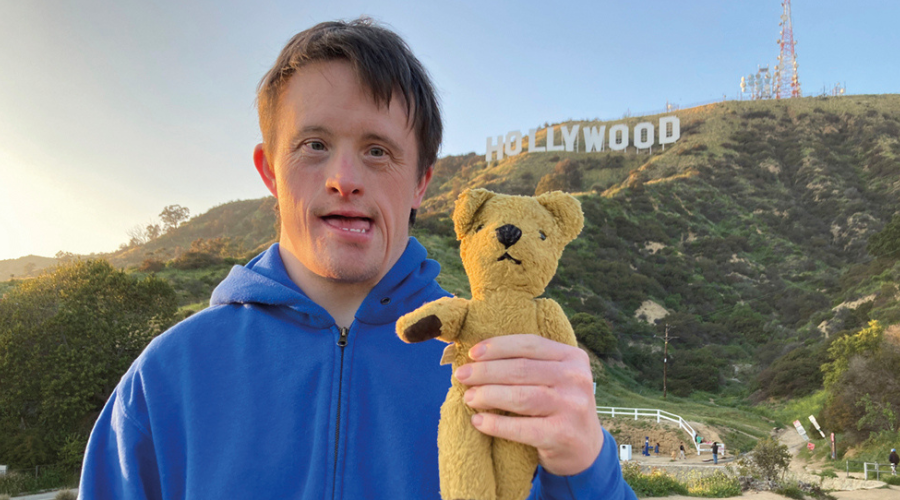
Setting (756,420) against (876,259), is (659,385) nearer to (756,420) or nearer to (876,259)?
(756,420)

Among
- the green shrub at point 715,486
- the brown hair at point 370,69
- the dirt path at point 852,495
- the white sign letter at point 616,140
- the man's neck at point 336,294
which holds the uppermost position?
the white sign letter at point 616,140

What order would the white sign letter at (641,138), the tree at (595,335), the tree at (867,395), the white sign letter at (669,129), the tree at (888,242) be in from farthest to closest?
the white sign letter at (641,138)
the white sign letter at (669,129)
the tree at (888,242)
the tree at (595,335)
the tree at (867,395)

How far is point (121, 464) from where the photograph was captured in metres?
1.62

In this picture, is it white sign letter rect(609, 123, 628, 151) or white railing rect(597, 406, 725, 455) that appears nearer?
white railing rect(597, 406, 725, 455)

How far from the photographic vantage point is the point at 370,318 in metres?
1.82

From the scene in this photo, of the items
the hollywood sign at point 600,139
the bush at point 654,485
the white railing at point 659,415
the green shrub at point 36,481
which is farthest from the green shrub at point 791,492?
the hollywood sign at point 600,139

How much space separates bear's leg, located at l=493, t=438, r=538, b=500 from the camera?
1214 mm

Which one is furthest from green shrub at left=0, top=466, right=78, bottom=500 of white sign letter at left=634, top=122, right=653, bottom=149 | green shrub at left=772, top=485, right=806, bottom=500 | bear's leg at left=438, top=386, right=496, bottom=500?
white sign letter at left=634, top=122, right=653, bottom=149

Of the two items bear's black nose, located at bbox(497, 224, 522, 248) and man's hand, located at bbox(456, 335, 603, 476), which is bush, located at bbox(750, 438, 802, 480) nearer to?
man's hand, located at bbox(456, 335, 603, 476)

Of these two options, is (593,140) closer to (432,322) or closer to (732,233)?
(732,233)

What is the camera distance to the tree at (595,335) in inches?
1409

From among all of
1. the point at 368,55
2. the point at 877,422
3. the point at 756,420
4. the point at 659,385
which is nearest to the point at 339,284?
the point at 368,55

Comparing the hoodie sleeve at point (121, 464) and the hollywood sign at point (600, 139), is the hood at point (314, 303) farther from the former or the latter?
the hollywood sign at point (600, 139)

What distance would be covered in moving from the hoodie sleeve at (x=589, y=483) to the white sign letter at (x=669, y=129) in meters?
79.0
